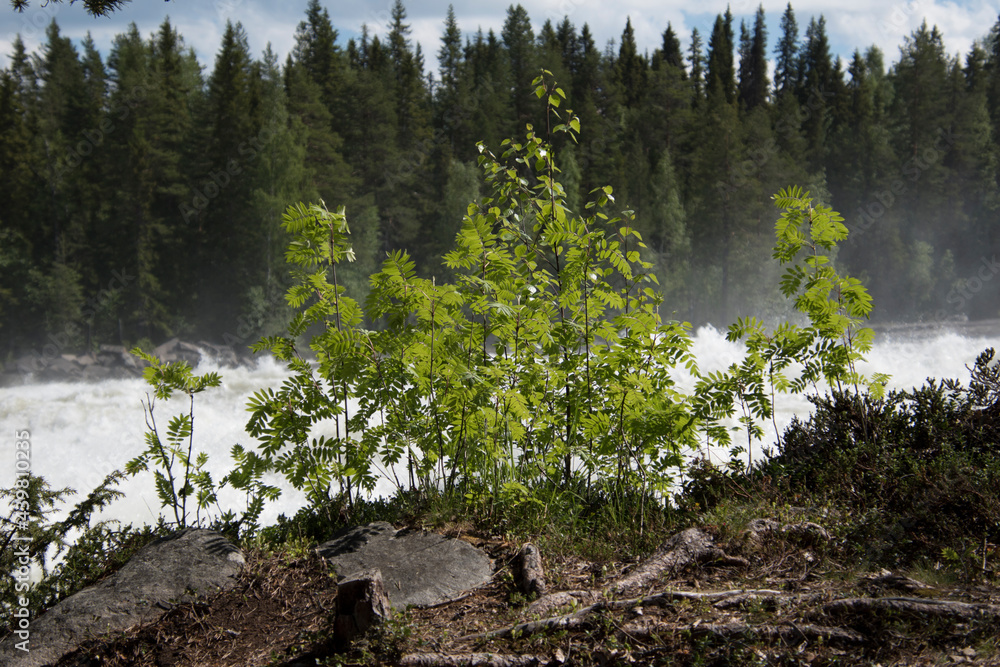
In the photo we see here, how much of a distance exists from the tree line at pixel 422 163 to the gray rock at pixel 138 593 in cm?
1982

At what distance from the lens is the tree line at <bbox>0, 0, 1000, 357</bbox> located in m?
30.6

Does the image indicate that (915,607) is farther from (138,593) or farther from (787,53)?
(787,53)

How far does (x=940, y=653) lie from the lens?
222 centimetres

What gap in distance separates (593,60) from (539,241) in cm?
4132

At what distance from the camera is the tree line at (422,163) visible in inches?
1204

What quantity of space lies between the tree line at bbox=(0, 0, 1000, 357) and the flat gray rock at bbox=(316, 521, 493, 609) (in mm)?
19616

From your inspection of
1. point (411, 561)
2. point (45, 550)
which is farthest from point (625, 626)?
point (45, 550)

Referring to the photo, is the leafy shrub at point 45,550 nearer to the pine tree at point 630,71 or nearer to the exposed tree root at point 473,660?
the exposed tree root at point 473,660

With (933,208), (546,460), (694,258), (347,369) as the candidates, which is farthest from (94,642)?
(933,208)

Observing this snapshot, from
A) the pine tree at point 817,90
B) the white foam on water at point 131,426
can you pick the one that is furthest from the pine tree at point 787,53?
the white foam on water at point 131,426

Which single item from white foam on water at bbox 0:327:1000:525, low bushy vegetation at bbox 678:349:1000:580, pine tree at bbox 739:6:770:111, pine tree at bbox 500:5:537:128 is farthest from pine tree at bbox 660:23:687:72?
low bushy vegetation at bbox 678:349:1000:580

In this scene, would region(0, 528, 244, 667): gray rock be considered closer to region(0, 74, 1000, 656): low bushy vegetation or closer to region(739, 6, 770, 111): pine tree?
region(0, 74, 1000, 656): low bushy vegetation

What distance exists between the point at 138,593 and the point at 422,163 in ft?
111

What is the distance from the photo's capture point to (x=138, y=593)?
3000 millimetres
